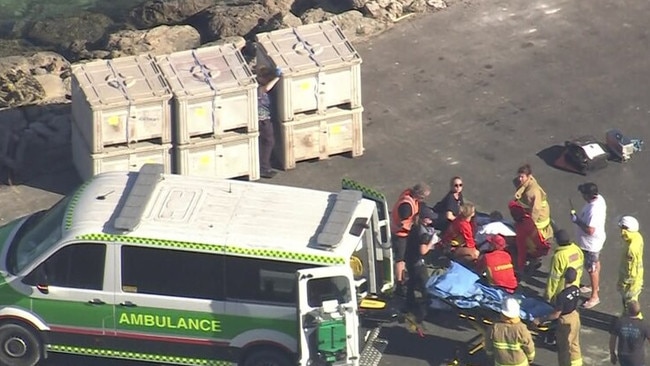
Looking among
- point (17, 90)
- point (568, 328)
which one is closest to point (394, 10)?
point (17, 90)

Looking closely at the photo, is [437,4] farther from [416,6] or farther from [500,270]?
[500,270]

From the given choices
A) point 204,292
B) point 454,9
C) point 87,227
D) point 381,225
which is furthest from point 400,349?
point 454,9

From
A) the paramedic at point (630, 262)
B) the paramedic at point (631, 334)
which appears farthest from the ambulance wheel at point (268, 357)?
the paramedic at point (630, 262)

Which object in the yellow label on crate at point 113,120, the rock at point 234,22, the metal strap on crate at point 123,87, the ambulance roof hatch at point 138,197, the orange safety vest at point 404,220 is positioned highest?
the ambulance roof hatch at point 138,197

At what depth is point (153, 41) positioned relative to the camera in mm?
24922

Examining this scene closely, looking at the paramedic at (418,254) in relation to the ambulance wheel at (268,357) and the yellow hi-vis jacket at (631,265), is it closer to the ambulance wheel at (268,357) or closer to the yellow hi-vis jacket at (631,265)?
the ambulance wheel at (268,357)

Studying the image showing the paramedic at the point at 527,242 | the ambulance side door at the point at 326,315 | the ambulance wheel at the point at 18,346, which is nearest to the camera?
the ambulance side door at the point at 326,315

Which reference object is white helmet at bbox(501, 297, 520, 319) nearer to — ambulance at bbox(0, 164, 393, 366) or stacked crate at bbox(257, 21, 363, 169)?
ambulance at bbox(0, 164, 393, 366)

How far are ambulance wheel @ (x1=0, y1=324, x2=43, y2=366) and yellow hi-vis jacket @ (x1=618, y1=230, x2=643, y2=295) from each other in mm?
6792

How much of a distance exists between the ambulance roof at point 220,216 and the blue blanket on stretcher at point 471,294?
1323 mm

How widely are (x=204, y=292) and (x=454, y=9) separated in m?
11.2

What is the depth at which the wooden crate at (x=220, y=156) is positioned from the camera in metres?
20.2

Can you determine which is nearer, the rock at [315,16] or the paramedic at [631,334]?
the paramedic at [631,334]

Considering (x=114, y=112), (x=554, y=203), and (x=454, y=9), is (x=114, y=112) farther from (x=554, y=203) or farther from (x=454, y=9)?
(x=454, y=9)
